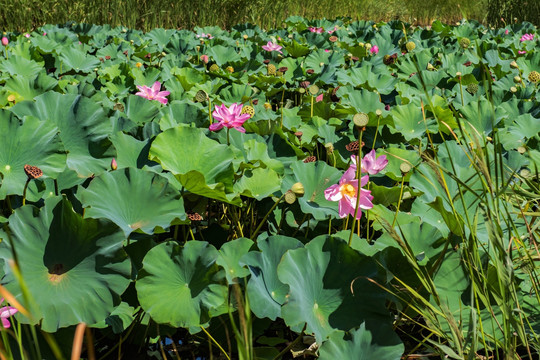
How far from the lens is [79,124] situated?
54.8 inches

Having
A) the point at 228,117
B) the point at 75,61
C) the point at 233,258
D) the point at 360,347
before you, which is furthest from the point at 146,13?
Answer: the point at 360,347

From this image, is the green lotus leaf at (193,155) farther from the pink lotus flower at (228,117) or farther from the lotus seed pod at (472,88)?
the lotus seed pod at (472,88)

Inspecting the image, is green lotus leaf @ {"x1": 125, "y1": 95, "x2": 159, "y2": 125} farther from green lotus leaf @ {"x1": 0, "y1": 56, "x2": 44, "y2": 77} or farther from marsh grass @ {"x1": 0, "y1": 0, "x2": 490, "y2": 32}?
marsh grass @ {"x1": 0, "y1": 0, "x2": 490, "y2": 32}

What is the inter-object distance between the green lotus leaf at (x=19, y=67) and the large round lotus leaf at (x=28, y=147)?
1.08m

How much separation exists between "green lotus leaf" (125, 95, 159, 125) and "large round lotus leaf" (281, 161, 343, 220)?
0.55 m

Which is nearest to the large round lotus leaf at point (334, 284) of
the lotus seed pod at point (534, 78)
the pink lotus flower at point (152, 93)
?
the pink lotus flower at point (152, 93)

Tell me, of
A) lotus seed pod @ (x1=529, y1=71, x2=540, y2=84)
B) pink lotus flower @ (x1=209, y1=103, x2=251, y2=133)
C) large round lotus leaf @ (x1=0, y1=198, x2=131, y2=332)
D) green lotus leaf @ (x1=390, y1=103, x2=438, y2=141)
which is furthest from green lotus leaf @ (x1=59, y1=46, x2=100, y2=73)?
lotus seed pod @ (x1=529, y1=71, x2=540, y2=84)

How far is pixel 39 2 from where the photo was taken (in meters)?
5.18

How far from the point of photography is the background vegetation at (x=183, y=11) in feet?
17.1

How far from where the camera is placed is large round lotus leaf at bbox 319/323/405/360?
98cm

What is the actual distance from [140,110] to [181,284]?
0.76 meters

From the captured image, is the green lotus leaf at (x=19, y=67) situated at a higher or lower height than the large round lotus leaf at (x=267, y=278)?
higher

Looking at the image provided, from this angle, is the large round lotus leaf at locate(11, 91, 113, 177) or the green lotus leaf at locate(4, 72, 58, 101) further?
the green lotus leaf at locate(4, 72, 58, 101)

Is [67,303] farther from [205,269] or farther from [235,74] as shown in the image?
[235,74]
